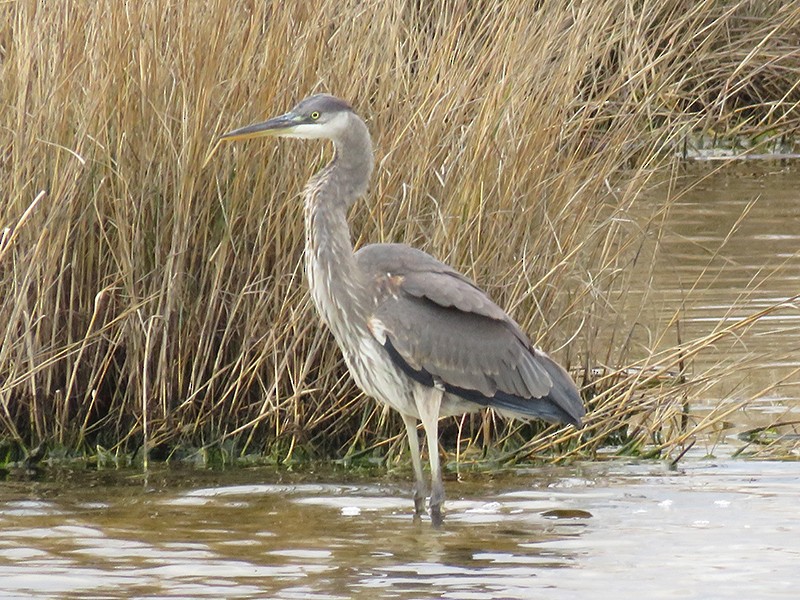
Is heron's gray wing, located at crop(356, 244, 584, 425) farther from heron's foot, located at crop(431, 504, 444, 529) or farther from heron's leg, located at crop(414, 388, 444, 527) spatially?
heron's foot, located at crop(431, 504, 444, 529)

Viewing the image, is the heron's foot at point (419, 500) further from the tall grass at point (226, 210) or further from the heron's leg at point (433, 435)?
the tall grass at point (226, 210)

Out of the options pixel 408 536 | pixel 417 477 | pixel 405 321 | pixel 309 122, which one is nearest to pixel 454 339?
pixel 405 321

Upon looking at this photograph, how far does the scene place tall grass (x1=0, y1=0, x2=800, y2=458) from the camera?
594 cm

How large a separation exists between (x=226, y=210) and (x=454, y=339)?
108cm

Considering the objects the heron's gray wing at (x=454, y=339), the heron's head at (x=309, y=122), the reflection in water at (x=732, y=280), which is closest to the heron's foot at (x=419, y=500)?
the heron's gray wing at (x=454, y=339)

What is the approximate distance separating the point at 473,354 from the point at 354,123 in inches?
37.9

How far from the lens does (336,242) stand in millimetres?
5672

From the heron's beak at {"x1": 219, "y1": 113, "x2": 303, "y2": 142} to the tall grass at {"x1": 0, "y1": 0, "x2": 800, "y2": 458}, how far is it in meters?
0.48

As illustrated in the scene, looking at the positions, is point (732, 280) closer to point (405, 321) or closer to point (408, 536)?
point (405, 321)

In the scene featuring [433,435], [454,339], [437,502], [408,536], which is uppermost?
[454,339]

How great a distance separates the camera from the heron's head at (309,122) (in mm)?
5453

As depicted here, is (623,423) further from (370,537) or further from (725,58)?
(725,58)

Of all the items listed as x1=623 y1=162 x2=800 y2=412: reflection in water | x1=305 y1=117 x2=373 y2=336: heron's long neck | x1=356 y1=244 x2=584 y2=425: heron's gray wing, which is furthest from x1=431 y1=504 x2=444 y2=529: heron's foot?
x1=623 y1=162 x2=800 y2=412: reflection in water

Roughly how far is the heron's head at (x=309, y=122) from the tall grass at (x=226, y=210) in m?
0.51
